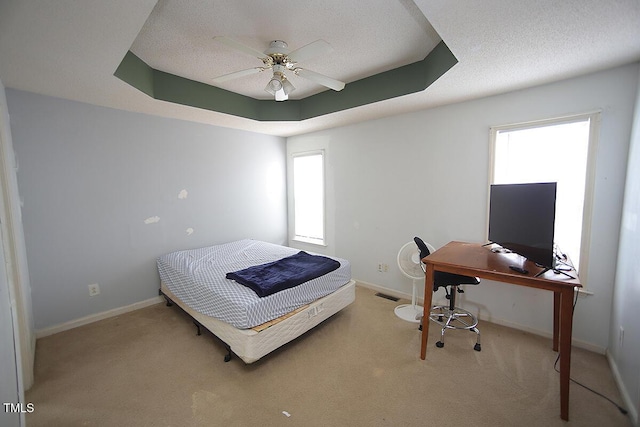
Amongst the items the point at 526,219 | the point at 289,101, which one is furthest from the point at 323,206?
the point at 526,219

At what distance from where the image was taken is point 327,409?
160 centimetres

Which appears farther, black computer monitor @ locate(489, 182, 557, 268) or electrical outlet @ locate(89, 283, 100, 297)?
electrical outlet @ locate(89, 283, 100, 297)

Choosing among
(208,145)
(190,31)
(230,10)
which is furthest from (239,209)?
(230,10)

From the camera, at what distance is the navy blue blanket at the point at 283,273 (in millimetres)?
2072

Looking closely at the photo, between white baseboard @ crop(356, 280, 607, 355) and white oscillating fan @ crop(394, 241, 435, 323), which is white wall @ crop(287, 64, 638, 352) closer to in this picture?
white baseboard @ crop(356, 280, 607, 355)

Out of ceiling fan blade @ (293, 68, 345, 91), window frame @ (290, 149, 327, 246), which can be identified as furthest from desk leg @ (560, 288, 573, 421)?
window frame @ (290, 149, 327, 246)

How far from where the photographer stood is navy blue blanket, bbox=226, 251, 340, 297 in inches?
81.6

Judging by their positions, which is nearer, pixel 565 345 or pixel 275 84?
pixel 565 345

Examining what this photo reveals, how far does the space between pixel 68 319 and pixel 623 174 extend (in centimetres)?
A: 505

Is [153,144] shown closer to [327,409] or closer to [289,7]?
[289,7]

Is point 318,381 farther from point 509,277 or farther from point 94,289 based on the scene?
point 94,289

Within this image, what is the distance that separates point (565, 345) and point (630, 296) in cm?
61

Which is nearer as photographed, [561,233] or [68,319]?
[561,233]

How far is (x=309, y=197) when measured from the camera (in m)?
4.26
